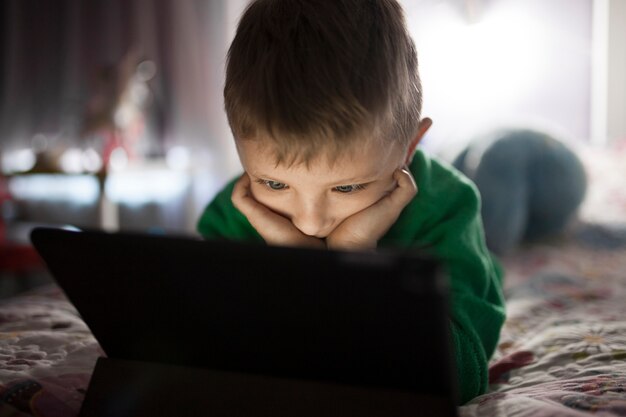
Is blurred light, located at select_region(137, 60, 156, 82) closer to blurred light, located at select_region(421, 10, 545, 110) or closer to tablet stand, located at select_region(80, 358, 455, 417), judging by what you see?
blurred light, located at select_region(421, 10, 545, 110)

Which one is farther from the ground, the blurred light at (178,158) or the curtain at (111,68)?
the curtain at (111,68)

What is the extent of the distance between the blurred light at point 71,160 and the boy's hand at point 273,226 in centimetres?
218

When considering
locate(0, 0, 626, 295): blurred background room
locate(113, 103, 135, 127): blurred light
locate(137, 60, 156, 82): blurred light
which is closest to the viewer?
locate(0, 0, 626, 295): blurred background room

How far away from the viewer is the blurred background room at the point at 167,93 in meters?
2.46

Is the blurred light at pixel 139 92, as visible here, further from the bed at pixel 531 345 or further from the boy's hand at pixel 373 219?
the boy's hand at pixel 373 219

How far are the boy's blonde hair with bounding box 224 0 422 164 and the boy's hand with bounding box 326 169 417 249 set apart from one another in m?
0.10

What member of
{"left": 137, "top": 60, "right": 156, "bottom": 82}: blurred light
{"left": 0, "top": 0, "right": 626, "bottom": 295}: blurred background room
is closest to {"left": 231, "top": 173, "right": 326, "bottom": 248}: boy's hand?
{"left": 0, "top": 0, "right": 626, "bottom": 295}: blurred background room

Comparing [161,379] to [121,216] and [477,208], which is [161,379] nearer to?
[477,208]

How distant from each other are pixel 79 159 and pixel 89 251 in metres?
2.75

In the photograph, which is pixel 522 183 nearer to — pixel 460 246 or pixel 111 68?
pixel 460 246

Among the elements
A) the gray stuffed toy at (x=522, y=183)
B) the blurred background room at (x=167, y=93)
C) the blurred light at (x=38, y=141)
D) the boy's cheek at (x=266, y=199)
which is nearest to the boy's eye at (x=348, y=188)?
the boy's cheek at (x=266, y=199)

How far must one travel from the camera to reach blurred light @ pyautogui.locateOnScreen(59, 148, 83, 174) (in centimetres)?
286

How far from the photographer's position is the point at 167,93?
317 cm

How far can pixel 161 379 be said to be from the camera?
0.57 meters
